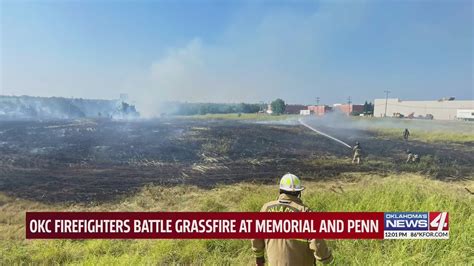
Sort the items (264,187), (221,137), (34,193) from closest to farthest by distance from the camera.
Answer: (34,193)
(264,187)
(221,137)

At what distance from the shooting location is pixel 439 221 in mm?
4836

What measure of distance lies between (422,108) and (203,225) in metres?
11.5

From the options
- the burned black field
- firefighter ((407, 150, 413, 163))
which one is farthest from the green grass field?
firefighter ((407, 150, 413, 163))

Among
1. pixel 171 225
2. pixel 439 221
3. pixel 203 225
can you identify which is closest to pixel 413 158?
pixel 439 221

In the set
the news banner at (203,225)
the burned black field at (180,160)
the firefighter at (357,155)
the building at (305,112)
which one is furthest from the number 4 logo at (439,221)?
the building at (305,112)

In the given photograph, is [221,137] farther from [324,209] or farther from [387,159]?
[324,209]

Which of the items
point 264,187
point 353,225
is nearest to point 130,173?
point 264,187

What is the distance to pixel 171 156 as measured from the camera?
36.3 ft

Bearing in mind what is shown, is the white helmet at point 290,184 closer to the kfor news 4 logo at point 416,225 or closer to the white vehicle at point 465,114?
the kfor news 4 logo at point 416,225

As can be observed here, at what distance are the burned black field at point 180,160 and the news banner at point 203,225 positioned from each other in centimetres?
354

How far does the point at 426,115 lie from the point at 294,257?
1207cm

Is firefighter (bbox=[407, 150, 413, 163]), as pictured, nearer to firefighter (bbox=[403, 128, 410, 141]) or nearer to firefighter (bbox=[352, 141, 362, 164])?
firefighter (bbox=[403, 128, 410, 141])

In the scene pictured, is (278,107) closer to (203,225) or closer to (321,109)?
(321,109)

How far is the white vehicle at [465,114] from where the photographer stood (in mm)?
10597
